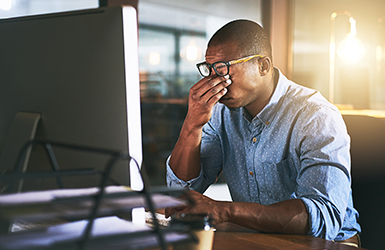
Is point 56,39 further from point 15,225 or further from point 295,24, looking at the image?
point 295,24

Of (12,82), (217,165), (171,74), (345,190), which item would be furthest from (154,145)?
(12,82)

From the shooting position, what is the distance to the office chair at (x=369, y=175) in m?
1.23

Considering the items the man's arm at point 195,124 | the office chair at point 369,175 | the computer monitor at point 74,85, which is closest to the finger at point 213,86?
the man's arm at point 195,124

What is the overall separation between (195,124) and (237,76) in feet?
0.70

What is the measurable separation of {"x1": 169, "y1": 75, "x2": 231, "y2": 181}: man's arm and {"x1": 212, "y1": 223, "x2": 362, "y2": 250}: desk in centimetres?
46

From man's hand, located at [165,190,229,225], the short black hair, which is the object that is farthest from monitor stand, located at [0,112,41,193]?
the short black hair

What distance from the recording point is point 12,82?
74 cm

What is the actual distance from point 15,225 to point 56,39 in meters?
0.44

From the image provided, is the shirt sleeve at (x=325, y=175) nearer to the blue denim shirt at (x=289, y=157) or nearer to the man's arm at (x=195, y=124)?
the blue denim shirt at (x=289, y=157)

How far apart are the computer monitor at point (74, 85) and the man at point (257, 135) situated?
0.60 metres

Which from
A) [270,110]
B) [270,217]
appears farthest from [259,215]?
[270,110]

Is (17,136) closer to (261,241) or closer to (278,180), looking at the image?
(261,241)

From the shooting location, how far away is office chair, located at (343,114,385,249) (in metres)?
1.23

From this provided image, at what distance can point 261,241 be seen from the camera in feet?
2.62
